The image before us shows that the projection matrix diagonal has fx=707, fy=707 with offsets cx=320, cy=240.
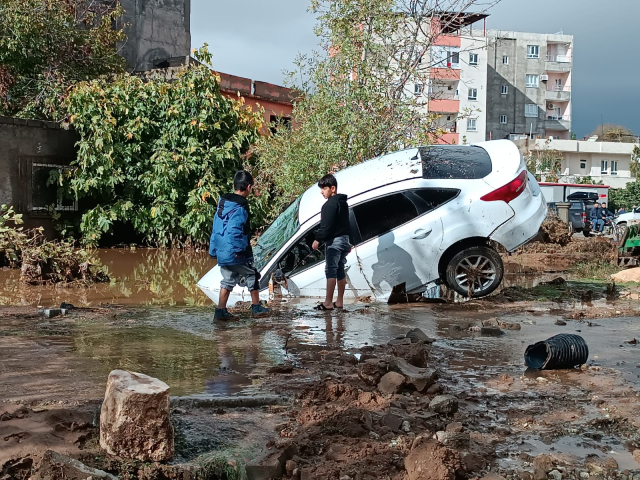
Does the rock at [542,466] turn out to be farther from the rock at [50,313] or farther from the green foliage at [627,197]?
the green foliage at [627,197]

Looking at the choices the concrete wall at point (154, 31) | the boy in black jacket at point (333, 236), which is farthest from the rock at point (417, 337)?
the concrete wall at point (154, 31)

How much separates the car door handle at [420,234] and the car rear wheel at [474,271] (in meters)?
0.55

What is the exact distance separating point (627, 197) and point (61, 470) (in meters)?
61.6

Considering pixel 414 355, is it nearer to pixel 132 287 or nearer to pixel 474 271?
pixel 474 271

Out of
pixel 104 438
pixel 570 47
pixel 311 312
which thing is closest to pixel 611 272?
pixel 311 312

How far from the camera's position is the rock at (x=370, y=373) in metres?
5.19

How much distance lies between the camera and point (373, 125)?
14.8m

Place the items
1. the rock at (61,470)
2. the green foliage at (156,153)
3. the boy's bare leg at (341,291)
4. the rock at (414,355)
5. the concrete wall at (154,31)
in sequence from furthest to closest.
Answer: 1. the concrete wall at (154,31)
2. the green foliage at (156,153)
3. the boy's bare leg at (341,291)
4. the rock at (414,355)
5. the rock at (61,470)

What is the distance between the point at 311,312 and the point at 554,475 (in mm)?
5807

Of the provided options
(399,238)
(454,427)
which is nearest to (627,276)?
(399,238)

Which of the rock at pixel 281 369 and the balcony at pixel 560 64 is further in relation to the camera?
the balcony at pixel 560 64

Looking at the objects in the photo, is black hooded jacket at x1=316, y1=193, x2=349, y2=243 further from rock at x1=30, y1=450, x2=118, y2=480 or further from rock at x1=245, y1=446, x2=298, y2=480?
rock at x1=30, y1=450, x2=118, y2=480

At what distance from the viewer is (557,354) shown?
5.82 m

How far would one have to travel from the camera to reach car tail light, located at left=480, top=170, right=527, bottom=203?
32.6 ft
